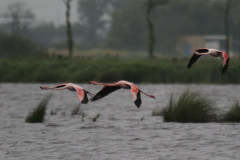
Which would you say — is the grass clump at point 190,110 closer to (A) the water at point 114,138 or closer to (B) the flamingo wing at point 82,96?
(A) the water at point 114,138

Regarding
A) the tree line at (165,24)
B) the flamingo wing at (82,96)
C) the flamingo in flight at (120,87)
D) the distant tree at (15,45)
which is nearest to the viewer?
the flamingo wing at (82,96)

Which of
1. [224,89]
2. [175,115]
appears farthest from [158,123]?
[224,89]

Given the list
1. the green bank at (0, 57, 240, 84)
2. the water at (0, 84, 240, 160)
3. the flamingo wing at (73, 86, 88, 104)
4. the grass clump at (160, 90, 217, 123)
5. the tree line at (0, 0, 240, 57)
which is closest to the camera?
the flamingo wing at (73, 86, 88, 104)

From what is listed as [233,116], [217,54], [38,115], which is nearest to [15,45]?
[38,115]

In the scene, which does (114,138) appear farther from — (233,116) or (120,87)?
(233,116)

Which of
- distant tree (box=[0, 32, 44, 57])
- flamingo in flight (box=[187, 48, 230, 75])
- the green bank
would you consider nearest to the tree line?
distant tree (box=[0, 32, 44, 57])

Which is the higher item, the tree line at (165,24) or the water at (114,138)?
the tree line at (165,24)

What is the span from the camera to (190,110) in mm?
14406

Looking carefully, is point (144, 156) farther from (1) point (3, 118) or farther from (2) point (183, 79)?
(2) point (183, 79)

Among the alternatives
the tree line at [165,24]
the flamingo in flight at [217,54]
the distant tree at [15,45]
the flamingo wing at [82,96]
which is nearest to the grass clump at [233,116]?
the flamingo in flight at [217,54]

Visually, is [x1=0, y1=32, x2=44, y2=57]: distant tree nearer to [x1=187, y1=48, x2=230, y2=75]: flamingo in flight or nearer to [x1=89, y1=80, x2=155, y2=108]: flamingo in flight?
[x1=89, y1=80, x2=155, y2=108]: flamingo in flight

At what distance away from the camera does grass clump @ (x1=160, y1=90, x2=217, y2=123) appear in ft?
47.0

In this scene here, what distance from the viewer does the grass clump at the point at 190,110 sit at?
14.3 metres

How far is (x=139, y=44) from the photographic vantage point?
258 ft
